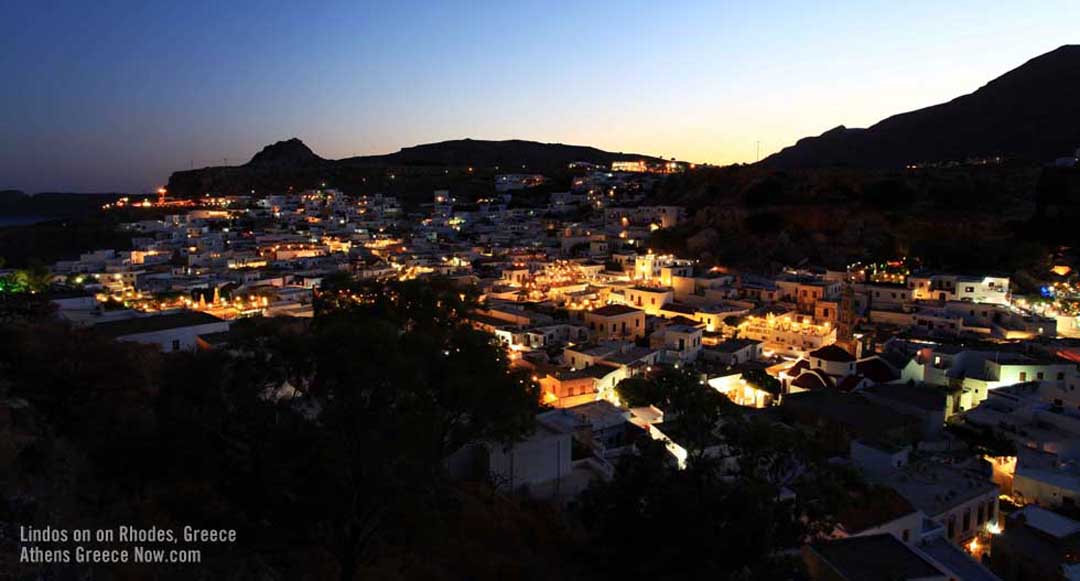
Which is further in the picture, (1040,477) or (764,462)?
(1040,477)

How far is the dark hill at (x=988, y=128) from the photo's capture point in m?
91.6

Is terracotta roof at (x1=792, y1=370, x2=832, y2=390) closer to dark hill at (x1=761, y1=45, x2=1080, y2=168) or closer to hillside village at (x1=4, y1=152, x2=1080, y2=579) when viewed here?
hillside village at (x1=4, y1=152, x2=1080, y2=579)

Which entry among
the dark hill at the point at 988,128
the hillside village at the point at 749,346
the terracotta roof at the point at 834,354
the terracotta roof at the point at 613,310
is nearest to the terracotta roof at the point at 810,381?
the hillside village at the point at 749,346

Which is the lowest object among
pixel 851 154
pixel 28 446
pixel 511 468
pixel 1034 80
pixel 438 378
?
pixel 511 468

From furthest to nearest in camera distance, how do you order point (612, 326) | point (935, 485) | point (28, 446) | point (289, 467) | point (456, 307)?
1. point (612, 326)
2. point (935, 485)
3. point (456, 307)
4. point (28, 446)
5. point (289, 467)

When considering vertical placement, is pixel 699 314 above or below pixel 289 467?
below

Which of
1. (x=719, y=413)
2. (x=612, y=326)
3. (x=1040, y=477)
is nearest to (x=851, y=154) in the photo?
(x=612, y=326)

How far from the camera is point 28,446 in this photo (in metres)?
9.26

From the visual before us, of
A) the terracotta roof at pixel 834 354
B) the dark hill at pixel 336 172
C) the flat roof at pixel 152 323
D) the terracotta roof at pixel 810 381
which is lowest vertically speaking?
the terracotta roof at pixel 810 381

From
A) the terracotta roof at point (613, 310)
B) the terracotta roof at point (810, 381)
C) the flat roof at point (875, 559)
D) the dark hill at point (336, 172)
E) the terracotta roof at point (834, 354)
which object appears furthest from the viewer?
the dark hill at point (336, 172)

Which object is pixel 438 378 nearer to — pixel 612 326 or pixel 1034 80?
pixel 612 326

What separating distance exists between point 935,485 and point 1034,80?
12267 centimetres

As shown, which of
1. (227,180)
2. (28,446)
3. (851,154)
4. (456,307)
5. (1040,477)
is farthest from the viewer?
(851,154)

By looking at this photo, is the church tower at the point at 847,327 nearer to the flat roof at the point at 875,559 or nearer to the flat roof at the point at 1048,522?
the flat roof at the point at 1048,522
